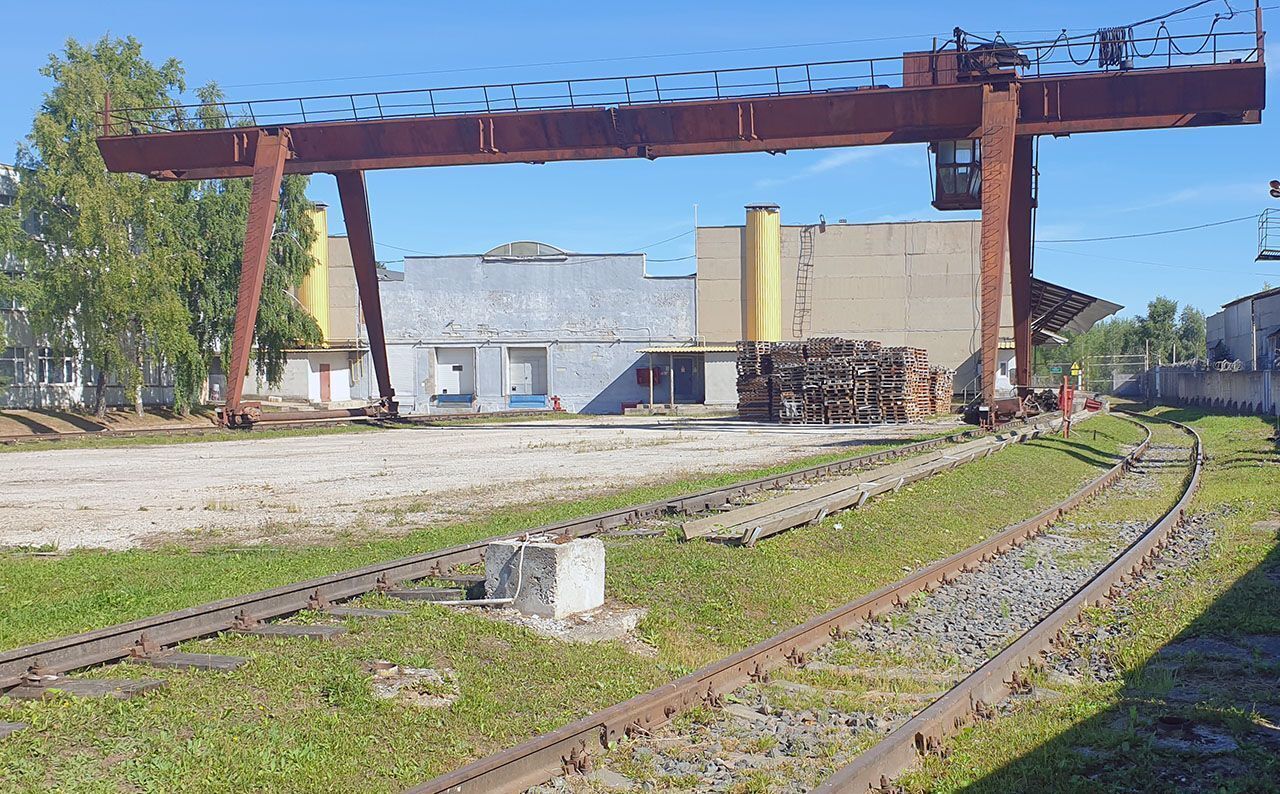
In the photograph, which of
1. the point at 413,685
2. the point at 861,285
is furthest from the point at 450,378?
the point at 413,685

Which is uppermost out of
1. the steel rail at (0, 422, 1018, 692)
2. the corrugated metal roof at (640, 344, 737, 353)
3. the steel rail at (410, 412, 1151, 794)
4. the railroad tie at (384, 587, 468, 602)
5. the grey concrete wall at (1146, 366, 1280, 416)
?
the corrugated metal roof at (640, 344, 737, 353)

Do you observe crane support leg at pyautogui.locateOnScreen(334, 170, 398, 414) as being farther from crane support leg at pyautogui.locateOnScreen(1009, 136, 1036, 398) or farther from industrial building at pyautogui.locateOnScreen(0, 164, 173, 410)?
crane support leg at pyautogui.locateOnScreen(1009, 136, 1036, 398)

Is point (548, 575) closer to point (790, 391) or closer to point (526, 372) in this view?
point (790, 391)

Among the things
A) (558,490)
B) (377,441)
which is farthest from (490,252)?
(558,490)

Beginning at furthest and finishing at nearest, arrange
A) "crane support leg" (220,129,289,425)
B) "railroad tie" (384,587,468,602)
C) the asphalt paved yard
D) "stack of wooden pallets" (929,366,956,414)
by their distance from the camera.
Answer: "stack of wooden pallets" (929,366,956,414) → "crane support leg" (220,129,289,425) → the asphalt paved yard → "railroad tie" (384,587,468,602)

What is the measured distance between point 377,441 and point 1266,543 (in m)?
21.8

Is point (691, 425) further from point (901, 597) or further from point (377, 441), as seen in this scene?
point (901, 597)

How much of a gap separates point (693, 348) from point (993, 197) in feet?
83.4

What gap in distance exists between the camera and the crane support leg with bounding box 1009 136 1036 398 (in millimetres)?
28125

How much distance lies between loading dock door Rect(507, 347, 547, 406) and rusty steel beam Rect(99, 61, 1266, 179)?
2350 centimetres

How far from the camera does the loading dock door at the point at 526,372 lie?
5253cm

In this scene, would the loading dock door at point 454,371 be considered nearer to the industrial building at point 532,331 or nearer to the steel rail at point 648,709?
the industrial building at point 532,331

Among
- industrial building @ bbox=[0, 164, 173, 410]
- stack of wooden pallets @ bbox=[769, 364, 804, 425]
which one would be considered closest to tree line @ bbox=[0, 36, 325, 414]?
industrial building @ bbox=[0, 164, 173, 410]

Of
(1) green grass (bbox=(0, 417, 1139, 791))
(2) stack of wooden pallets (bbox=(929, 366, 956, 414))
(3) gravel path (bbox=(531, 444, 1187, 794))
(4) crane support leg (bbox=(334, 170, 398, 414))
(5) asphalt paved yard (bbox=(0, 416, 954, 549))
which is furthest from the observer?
(2) stack of wooden pallets (bbox=(929, 366, 956, 414))
